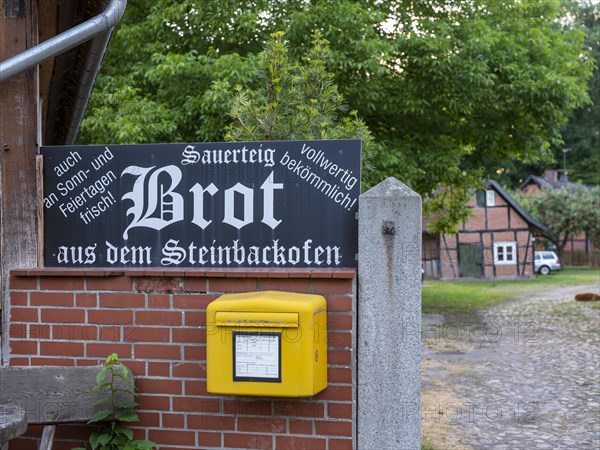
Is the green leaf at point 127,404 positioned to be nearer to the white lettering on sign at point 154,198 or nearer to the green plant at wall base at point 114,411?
the green plant at wall base at point 114,411

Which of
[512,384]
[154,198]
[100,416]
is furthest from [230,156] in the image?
[512,384]

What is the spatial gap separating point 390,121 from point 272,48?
9.83 meters

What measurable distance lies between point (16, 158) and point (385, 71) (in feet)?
31.4

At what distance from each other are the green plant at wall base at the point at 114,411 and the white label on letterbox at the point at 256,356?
0.66 meters

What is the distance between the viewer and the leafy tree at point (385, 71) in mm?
Result: 12695

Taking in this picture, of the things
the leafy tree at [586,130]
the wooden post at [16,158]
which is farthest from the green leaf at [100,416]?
the leafy tree at [586,130]

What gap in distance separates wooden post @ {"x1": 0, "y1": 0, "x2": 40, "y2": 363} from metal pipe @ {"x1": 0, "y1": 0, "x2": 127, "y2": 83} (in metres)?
0.22

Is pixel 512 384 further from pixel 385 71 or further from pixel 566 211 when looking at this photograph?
pixel 566 211

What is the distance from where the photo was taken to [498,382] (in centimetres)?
1012

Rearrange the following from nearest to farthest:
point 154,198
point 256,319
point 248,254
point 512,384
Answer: point 256,319, point 248,254, point 154,198, point 512,384

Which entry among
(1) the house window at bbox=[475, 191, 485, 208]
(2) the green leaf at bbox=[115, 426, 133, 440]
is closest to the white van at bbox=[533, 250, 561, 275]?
(1) the house window at bbox=[475, 191, 485, 208]

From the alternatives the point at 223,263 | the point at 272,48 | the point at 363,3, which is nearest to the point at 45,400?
the point at 223,263

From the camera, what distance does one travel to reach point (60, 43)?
3881 mm

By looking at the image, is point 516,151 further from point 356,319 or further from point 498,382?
point 356,319
